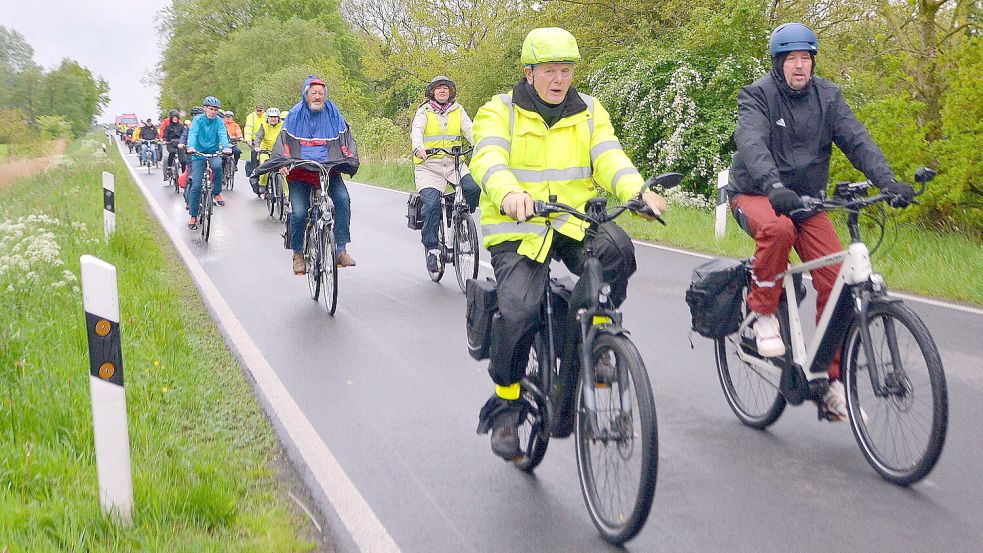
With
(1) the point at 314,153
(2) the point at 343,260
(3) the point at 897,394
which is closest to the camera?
(3) the point at 897,394

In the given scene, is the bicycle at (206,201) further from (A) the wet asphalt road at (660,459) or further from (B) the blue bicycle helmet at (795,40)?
(B) the blue bicycle helmet at (795,40)

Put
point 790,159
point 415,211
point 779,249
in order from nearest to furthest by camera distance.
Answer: point 779,249, point 790,159, point 415,211

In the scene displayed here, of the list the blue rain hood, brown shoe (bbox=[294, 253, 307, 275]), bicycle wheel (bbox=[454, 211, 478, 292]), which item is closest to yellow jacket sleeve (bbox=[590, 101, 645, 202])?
bicycle wheel (bbox=[454, 211, 478, 292])

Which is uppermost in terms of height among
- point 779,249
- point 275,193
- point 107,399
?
point 779,249

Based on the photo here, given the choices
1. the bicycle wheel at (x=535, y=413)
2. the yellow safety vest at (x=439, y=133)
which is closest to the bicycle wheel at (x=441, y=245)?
the yellow safety vest at (x=439, y=133)

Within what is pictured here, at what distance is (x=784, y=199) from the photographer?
449 centimetres

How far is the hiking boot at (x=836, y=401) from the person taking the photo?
15.8 feet

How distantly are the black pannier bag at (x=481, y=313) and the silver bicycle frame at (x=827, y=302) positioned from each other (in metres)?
1.56

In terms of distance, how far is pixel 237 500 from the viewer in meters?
4.25

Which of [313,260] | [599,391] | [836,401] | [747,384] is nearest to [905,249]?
[747,384]

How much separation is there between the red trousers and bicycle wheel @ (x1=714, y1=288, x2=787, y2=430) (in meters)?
0.26

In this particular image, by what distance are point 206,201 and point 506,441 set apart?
11192mm

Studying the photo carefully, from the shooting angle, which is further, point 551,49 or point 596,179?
point 596,179

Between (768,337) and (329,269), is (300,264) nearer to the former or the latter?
(329,269)
